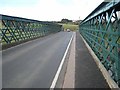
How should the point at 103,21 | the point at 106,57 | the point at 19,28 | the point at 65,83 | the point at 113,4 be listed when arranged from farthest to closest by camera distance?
the point at 19,28, the point at 103,21, the point at 106,57, the point at 65,83, the point at 113,4

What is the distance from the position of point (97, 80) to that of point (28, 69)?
3366 millimetres

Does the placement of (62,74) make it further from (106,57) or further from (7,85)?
(7,85)

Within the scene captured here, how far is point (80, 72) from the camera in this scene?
9.22 meters

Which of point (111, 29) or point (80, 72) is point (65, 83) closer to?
point (80, 72)

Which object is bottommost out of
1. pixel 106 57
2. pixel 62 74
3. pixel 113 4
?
pixel 62 74

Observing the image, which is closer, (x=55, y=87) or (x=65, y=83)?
(x=55, y=87)

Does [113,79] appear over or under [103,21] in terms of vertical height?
under

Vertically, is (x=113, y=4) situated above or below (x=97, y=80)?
above

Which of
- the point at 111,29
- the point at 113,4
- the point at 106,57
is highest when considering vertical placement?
the point at 113,4

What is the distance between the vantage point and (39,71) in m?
9.63

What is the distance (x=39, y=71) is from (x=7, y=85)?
240cm

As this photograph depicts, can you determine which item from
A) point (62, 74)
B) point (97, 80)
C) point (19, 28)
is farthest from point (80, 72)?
point (19, 28)

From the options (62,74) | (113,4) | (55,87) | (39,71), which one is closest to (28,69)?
(39,71)

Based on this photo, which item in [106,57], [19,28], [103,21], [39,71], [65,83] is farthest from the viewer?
[19,28]
